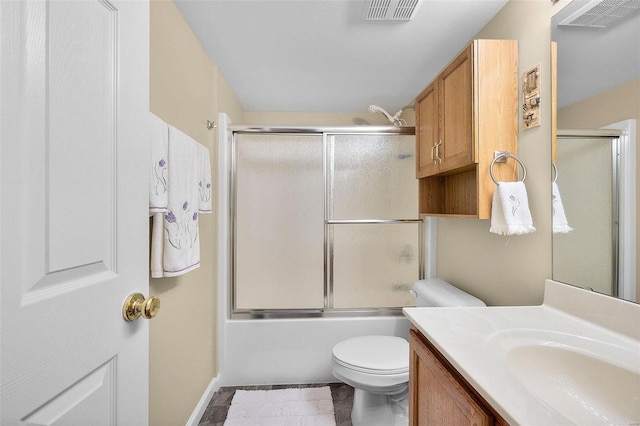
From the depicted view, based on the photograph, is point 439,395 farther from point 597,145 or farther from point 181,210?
Answer: point 181,210

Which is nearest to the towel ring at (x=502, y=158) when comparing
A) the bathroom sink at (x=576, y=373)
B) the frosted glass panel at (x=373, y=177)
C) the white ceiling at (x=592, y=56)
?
the white ceiling at (x=592, y=56)

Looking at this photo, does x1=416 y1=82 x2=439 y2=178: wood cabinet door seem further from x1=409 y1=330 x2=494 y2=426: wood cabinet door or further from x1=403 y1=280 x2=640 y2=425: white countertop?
x1=409 y1=330 x2=494 y2=426: wood cabinet door

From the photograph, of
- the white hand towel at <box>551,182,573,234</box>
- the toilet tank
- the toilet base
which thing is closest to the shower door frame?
the toilet tank

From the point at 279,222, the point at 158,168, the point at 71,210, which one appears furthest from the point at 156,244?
the point at 279,222

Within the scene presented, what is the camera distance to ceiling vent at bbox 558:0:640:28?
807 millimetres

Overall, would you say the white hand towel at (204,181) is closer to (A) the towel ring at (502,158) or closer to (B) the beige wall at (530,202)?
(A) the towel ring at (502,158)

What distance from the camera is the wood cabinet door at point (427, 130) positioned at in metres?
1.52

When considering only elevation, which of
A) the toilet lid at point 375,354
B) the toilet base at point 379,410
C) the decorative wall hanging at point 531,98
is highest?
the decorative wall hanging at point 531,98

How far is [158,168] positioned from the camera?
3.35 ft

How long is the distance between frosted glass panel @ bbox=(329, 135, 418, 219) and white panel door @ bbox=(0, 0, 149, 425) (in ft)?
5.02

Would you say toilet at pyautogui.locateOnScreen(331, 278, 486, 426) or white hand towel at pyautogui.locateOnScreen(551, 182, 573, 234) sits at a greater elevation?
white hand towel at pyautogui.locateOnScreen(551, 182, 573, 234)

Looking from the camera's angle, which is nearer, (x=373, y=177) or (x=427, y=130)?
(x=427, y=130)

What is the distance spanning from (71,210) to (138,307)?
29 centimetres

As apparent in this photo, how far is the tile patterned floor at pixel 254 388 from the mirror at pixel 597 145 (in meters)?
1.41
